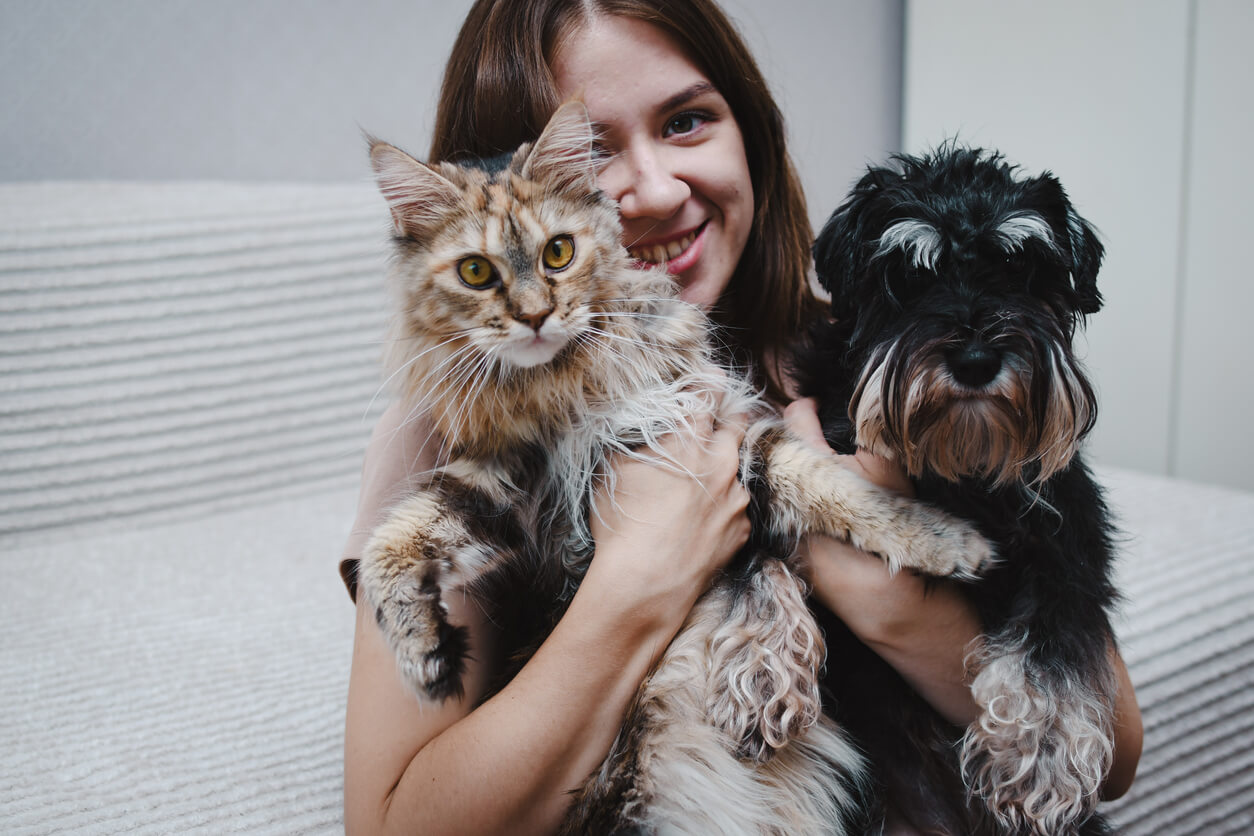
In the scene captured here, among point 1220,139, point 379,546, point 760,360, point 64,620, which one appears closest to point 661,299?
point 760,360

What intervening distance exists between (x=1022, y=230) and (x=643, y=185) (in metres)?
0.64

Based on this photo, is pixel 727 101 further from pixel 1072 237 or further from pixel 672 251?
pixel 1072 237

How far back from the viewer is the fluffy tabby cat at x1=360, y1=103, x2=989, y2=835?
3.70 ft

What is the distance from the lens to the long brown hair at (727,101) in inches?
58.8

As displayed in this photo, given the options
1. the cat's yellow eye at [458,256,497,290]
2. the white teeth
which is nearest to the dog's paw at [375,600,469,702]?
the cat's yellow eye at [458,256,497,290]

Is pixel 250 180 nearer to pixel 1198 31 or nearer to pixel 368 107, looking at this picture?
pixel 368 107

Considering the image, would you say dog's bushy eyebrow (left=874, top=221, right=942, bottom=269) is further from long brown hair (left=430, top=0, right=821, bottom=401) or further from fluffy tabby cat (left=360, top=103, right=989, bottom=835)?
long brown hair (left=430, top=0, right=821, bottom=401)

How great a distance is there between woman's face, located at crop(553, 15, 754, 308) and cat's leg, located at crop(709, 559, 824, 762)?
0.63 metres

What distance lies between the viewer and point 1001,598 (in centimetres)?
122

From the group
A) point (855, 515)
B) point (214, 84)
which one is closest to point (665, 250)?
point (855, 515)

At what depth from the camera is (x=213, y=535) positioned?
2523 millimetres

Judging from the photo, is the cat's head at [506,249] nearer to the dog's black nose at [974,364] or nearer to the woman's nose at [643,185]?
the woman's nose at [643,185]

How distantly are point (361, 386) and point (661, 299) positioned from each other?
1.77m

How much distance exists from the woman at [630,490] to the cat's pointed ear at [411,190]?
1.00 feet
